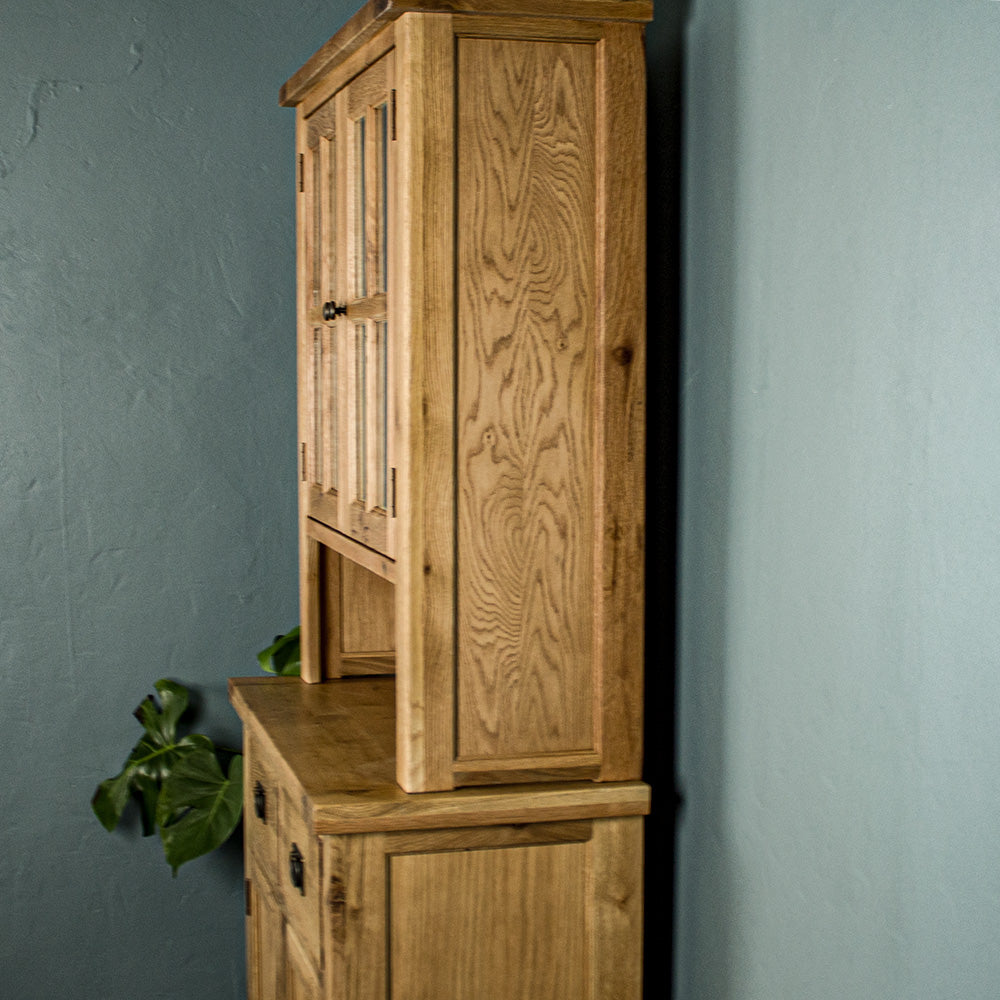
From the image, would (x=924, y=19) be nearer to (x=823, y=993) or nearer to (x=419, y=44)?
(x=419, y=44)

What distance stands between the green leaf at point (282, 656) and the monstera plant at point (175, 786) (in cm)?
18

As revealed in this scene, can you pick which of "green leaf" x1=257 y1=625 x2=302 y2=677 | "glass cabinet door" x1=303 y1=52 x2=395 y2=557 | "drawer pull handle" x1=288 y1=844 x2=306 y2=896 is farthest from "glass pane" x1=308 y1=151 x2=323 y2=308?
"drawer pull handle" x1=288 y1=844 x2=306 y2=896

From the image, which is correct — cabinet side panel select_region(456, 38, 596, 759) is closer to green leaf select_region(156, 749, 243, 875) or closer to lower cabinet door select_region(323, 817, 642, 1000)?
lower cabinet door select_region(323, 817, 642, 1000)

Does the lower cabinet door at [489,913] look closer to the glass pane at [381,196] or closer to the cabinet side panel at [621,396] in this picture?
the cabinet side panel at [621,396]

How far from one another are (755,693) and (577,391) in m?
0.44

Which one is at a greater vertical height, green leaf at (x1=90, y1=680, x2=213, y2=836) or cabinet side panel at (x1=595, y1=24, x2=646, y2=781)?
cabinet side panel at (x1=595, y1=24, x2=646, y2=781)

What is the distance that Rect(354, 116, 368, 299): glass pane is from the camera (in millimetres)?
1776

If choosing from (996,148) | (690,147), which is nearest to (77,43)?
(690,147)

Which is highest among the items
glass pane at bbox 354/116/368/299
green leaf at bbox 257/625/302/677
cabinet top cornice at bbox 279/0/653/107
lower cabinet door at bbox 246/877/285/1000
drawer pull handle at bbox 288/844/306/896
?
cabinet top cornice at bbox 279/0/653/107

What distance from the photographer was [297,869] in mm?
1780

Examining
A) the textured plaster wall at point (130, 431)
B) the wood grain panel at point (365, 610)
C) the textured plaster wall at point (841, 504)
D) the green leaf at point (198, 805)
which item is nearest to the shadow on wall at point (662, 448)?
the textured plaster wall at point (841, 504)

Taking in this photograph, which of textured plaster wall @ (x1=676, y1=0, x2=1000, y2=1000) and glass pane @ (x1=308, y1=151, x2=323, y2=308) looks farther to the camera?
glass pane @ (x1=308, y1=151, x2=323, y2=308)

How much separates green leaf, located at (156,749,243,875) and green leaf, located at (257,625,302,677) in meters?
0.20

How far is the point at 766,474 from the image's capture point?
4.85ft
